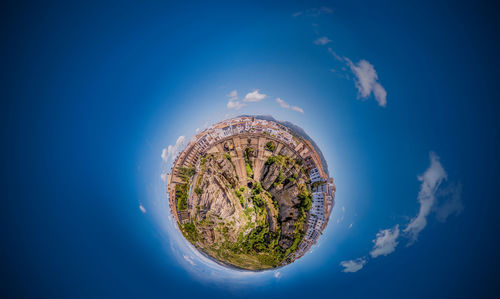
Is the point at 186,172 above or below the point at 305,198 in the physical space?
above

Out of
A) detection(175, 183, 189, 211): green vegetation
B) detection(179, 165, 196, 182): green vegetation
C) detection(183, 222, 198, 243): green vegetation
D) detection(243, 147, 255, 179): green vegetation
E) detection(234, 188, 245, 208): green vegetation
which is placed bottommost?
detection(183, 222, 198, 243): green vegetation

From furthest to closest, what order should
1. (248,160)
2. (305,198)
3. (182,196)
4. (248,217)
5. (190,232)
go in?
(248,160), (248,217), (305,198), (182,196), (190,232)

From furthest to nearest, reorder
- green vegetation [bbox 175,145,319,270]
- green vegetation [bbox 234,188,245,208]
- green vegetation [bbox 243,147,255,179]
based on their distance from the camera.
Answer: green vegetation [bbox 243,147,255,179]
green vegetation [bbox 234,188,245,208]
green vegetation [bbox 175,145,319,270]

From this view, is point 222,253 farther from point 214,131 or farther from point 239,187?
point 214,131

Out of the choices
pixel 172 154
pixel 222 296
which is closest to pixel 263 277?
pixel 222 296

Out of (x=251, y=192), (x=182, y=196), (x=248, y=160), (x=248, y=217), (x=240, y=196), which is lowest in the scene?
(x=248, y=217)

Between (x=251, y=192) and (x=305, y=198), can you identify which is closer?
(x=305, y=198)

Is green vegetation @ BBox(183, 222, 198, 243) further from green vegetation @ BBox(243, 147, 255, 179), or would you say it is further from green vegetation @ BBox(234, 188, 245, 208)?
green vegetation @ BBox(243, 147, 255, 179)

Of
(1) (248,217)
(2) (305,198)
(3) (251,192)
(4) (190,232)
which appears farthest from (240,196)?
(2) (305,198)

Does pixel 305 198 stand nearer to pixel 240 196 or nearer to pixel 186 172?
pixel 240 196

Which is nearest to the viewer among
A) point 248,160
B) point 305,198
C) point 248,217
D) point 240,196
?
point 305,198

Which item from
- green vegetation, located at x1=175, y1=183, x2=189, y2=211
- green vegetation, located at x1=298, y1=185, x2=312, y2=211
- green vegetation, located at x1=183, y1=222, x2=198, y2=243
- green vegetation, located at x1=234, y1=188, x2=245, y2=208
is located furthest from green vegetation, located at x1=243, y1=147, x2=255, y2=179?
green vegetation, located at x1=183, y1=222, x2=198, y2=243
